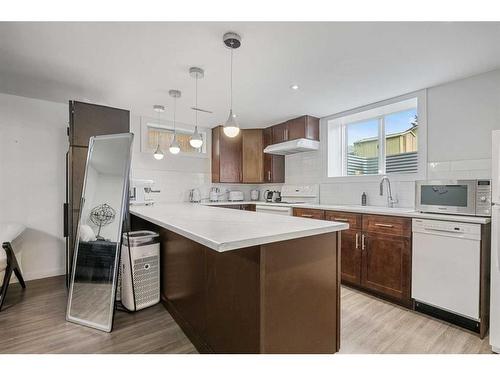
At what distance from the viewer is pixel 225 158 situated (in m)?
4.70

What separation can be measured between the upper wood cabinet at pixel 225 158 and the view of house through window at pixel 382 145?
1895mm

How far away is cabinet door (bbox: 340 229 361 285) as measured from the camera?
2873 millimetres

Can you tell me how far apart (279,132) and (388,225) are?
8.07 ft

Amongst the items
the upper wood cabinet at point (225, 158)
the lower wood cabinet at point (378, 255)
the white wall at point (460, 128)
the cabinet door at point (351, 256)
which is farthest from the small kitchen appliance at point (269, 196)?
the white wall at point (460, 128)

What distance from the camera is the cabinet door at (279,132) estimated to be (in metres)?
4.34

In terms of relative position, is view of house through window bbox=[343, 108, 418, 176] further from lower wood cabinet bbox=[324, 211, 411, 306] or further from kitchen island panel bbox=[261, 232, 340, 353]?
kitchen island panel bbox=[261, 232, 340, 353]

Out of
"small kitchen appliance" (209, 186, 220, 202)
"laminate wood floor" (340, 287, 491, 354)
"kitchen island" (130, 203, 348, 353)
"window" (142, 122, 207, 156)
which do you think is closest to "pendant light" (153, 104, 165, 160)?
"window" (142, 122, 207, 156)

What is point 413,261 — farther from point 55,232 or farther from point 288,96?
point 55,232

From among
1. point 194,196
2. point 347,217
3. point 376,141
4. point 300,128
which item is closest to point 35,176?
point 194,196

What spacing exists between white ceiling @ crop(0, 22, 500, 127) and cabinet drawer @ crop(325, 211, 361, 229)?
146 cm

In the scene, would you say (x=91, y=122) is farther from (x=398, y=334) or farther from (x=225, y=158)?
(x=398, y=334)

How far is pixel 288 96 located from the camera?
320cm

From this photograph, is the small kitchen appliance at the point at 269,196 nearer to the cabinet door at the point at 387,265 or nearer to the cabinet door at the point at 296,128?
the cabinet door at the point at 296,128
